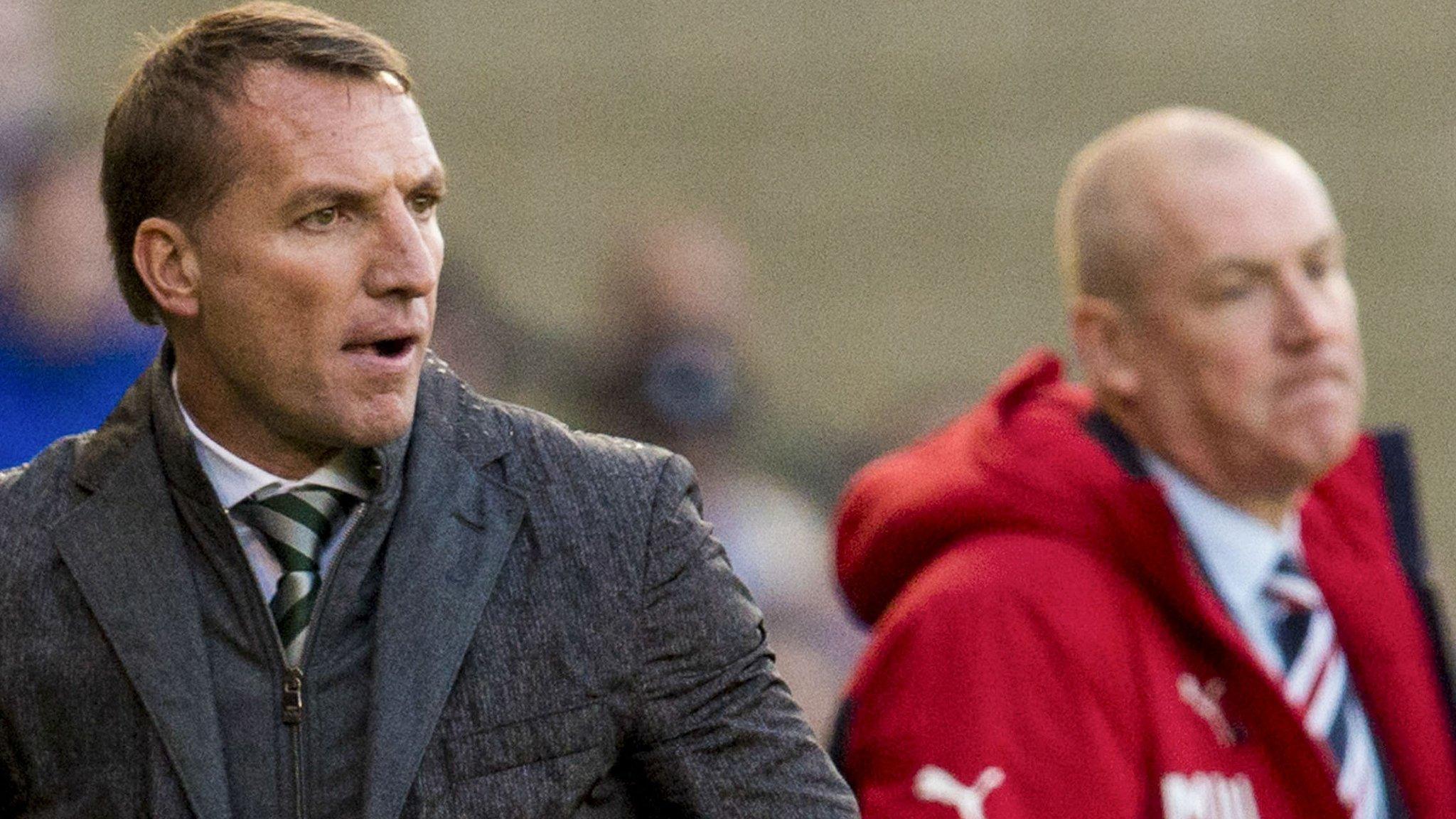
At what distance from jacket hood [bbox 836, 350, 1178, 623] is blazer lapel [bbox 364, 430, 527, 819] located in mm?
1308

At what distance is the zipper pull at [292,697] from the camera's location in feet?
7.72

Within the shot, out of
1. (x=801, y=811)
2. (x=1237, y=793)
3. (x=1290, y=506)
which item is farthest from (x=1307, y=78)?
(x=801, y=811)

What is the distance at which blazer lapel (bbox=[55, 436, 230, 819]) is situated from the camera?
231 centimetres

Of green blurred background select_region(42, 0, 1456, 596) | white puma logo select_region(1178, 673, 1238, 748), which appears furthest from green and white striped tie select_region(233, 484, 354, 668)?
green blurred background select_region(42, 0, 1456, 596)

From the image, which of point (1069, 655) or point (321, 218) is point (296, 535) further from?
point (1069, 655)

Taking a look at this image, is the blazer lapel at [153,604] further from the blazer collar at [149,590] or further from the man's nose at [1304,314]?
the man's nose at [1304,314]

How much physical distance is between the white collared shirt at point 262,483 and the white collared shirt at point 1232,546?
1.68 meters

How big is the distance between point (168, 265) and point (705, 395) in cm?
350

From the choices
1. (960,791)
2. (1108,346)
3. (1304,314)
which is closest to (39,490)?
(960,791)

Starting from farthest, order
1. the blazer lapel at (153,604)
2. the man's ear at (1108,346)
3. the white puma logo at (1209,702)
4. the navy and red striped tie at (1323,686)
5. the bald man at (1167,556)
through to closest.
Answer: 1. the man's ear at (1108,346)
2. the navy and red striped tie at (1323,686)
3. the white puma logo at (1209,702)
4. the bald man at (1167,556)
5. the blazer lapel at (153,604)

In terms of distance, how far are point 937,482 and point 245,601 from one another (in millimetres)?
1578

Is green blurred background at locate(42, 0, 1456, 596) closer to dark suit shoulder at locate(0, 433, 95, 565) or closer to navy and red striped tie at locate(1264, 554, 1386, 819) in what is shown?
navy and red striped tie at locate(1264, 554, 1386, 819)

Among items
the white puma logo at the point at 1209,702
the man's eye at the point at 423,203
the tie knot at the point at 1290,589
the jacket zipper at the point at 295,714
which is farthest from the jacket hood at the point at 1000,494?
the jacket zipper at the point at 295,714

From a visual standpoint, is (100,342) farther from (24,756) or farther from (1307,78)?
(1307,78)
